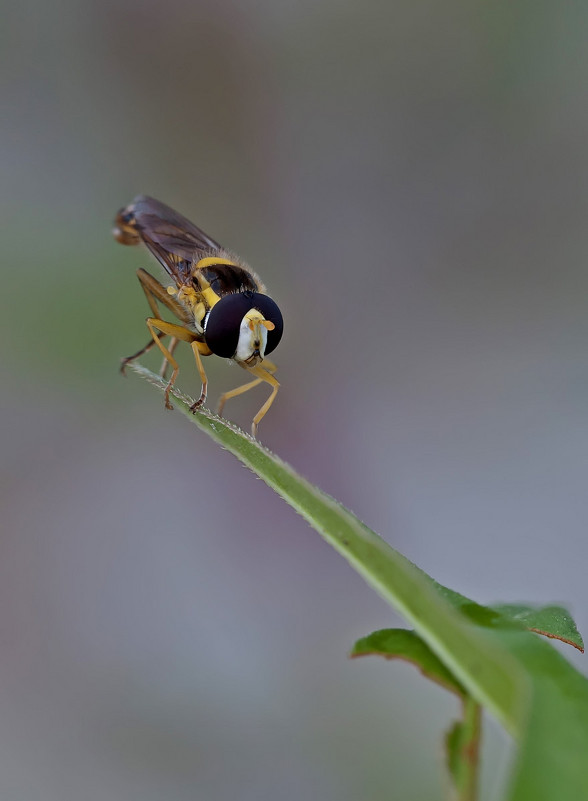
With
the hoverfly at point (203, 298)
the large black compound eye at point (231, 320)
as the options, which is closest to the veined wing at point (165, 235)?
the hoverfly at point (203, 298)

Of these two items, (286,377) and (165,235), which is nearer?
(165,235)

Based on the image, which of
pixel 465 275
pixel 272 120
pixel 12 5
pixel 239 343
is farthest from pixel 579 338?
pixel 12 5

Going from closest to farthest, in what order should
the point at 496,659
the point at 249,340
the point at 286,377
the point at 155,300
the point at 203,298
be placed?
the point at 496,659
the point at 249,340
the point at 203,298
the point at 155,300
the point at 286,377

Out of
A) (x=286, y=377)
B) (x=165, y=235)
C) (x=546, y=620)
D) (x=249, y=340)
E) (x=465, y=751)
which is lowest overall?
(x=465, y=751)

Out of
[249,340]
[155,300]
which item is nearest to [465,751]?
[249,340]

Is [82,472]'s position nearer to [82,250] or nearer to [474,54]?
[82,250]

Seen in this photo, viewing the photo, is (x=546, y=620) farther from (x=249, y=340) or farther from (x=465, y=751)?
(x=249, y=340)

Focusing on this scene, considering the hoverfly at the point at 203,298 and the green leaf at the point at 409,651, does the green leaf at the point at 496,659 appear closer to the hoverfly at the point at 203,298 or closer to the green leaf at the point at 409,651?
the green leaf at the point at 409,651
